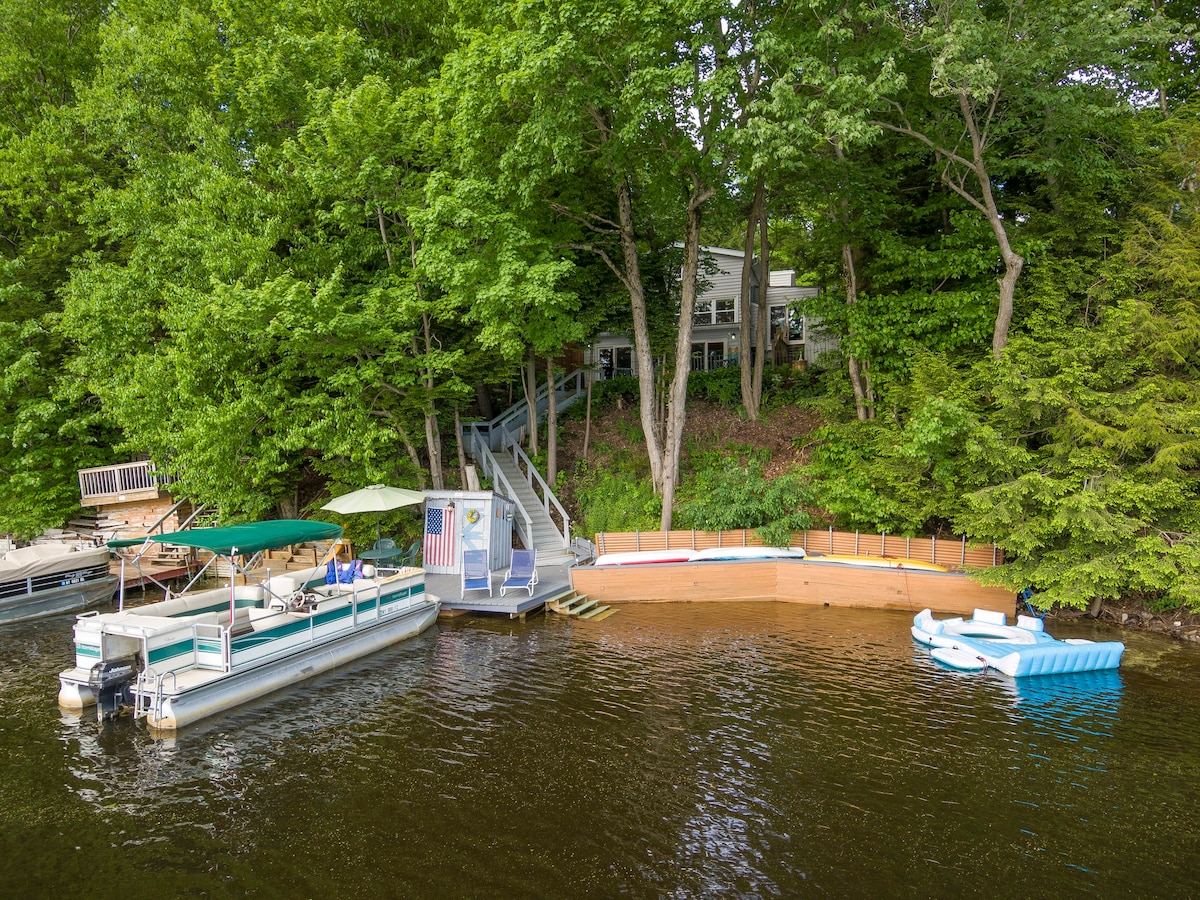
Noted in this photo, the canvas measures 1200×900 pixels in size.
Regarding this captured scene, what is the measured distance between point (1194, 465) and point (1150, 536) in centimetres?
209

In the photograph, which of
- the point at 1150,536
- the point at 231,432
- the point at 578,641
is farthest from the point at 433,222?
the point at 1150,536

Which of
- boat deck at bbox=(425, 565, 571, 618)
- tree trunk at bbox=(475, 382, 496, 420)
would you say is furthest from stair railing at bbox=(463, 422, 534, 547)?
boat deck at bbox=(425, 565, 571, 618)

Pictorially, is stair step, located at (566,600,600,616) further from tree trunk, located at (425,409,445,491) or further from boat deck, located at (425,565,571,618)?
tree trunk, located at (425,409,445,491)

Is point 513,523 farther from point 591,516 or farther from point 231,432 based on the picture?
point 231,432

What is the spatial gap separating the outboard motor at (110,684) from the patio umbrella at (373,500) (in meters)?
6.52

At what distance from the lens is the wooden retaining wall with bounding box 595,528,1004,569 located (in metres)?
16.9

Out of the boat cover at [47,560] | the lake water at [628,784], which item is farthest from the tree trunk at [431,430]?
the boat cover at [47,560]

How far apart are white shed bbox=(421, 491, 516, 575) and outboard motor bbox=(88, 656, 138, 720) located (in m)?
8.22

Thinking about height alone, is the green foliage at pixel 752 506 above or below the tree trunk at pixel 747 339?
below

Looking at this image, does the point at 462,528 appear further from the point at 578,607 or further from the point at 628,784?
the point at 628,784

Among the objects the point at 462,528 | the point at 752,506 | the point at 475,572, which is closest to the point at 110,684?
the point at 475,572

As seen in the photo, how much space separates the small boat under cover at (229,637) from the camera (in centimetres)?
1039

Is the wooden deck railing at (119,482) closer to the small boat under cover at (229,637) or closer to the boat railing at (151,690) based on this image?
the small boat under cover at (229,637)

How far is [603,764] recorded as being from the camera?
29.6 feet
